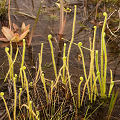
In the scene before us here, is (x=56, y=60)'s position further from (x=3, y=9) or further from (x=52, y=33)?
(x=3, y=9)

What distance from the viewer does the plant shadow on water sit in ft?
4.13

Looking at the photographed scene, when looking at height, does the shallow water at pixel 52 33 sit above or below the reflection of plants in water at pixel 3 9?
below

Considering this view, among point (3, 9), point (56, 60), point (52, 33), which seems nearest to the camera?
point (56, 60)

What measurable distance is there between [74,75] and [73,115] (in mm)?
324

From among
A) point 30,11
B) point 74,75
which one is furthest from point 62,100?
point 30,11

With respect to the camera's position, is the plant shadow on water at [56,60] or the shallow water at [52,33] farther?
the shallow water at [52,33]

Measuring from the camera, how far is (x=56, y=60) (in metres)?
1.63

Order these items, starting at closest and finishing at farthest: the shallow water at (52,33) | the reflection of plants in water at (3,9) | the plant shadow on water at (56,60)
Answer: the plant shadow on water at (56,60)
the shallow water at (52,33)
the reflection of plants in water at (3,9)

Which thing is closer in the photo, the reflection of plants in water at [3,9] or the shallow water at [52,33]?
the shallow water at [52,33]

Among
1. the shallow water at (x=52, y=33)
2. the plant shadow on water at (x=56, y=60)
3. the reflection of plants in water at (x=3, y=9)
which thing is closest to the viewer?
the plant shadow on water at (x=56, y=60)

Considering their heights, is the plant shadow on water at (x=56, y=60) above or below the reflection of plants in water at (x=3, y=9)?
below

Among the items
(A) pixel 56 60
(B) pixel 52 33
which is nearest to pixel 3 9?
(B) pixel 52 33

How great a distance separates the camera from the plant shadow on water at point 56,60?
1259mm

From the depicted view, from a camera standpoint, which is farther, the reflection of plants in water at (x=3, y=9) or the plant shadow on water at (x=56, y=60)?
the reflection of plants in water at (x=3, y=9)
